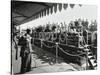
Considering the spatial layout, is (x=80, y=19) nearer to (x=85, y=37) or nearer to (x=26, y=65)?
(x=85, y=37)

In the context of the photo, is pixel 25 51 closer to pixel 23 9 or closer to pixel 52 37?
pixel 52 37

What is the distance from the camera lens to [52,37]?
2.38 metres

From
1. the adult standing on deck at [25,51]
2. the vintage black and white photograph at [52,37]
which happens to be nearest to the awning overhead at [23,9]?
the vintage black and white photograph at [52,37]

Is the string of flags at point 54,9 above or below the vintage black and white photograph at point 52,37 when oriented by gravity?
above

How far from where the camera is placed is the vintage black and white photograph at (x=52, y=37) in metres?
2.21

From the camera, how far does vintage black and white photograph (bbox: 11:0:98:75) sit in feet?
7.25

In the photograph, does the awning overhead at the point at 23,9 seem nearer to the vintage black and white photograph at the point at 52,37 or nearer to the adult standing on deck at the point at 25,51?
the vintage black and white photograph at the point at 52,37

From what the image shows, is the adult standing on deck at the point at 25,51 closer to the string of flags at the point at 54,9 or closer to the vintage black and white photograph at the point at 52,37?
the vintage black and white photograph at the point at 52,37

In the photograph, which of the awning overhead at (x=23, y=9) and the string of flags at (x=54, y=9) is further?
the string of flags at (x=54, y=9)

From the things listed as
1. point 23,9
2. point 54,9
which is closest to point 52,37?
point 54,9

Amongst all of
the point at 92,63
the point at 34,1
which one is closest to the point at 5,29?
the point at 34,1

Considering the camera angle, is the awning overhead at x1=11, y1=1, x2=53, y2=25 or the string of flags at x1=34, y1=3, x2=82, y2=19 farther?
the string of flags at x1=34, y1=3, x2=82, y2=19

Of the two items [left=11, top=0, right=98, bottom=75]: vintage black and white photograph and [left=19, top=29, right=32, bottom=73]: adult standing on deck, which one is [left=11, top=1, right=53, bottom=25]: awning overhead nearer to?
[left=11, top=0, right=98, bottom=75]: vintage black and white photograph

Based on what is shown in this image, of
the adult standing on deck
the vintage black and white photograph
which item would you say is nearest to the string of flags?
the vintage black and white photograph
